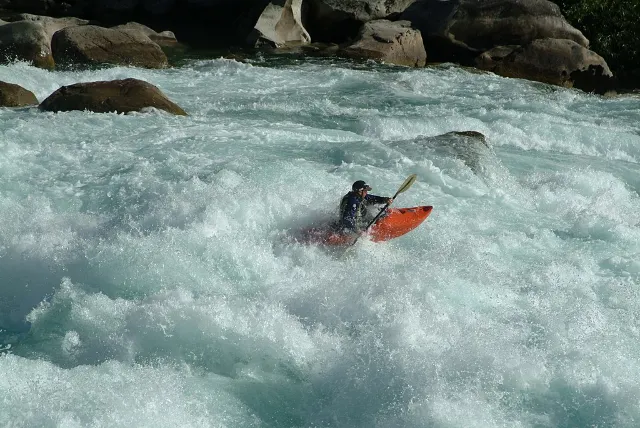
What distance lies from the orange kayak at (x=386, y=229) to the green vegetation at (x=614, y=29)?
11504 millimetres

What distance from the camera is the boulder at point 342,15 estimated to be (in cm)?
1784

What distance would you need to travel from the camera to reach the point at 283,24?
1758 centimetres

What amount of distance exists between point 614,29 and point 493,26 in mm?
3360

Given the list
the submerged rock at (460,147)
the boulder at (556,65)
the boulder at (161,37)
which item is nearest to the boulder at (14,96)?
the submerged rock at (460,147)

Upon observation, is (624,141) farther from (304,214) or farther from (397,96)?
(304,214)

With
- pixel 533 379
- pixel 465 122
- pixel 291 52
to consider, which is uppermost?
pixel 533 379

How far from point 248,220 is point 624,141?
6.39 meters

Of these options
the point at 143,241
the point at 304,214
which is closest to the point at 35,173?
the point at 143,241

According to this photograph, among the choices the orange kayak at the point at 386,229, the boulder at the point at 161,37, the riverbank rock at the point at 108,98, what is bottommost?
the boulder at the point at 161,37

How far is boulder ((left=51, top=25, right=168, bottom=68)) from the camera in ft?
47.5

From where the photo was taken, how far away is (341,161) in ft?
31.2

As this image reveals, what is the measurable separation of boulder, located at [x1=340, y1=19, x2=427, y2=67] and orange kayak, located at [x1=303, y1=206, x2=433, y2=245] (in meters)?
8.68

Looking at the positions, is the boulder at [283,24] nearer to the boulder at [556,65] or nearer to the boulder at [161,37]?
the boulder at [161,37]

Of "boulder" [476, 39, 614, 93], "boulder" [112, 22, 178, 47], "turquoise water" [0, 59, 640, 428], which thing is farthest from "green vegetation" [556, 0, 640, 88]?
"boulder" [112, 22, 178, 47]
